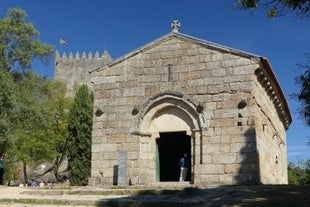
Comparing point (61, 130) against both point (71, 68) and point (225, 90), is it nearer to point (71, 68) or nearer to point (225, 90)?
point (71, 68)

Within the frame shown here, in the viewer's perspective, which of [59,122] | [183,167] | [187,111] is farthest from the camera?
[59,122]

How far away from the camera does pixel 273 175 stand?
1664 cm

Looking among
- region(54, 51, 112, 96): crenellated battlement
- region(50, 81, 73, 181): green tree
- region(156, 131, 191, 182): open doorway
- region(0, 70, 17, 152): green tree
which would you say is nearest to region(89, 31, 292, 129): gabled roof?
region(156, 131, 191, 182): open doorway

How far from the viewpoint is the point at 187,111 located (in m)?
14.9

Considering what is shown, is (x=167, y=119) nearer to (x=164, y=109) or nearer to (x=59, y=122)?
(x=164, y=109)

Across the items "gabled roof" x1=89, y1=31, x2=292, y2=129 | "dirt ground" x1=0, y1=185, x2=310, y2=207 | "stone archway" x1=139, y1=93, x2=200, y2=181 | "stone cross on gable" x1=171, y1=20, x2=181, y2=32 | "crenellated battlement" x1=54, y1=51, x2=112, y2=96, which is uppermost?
"crenellated battlement" x1=54, y1=51, x2=112, y2=96

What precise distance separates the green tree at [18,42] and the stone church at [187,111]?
28.6ft

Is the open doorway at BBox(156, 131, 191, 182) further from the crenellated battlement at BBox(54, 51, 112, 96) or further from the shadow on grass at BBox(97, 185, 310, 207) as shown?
the crenellated battlement at BBox(54, 51, 112, 96)

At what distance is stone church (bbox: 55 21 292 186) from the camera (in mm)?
13883

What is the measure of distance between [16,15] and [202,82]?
1368 cm

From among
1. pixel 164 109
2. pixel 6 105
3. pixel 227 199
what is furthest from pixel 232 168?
pixel 6 105

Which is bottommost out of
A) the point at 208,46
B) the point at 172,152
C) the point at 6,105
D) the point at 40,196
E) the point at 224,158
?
the point at 40,196

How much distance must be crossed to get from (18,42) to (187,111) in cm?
1302

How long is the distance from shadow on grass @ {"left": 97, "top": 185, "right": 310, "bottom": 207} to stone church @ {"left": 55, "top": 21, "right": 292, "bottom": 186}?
2937mm
